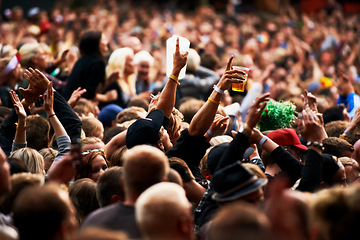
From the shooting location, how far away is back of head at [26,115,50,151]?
5.81 meters

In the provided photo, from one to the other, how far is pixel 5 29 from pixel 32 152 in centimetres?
873

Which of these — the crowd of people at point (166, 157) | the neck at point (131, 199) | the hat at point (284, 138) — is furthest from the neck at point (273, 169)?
the neck at point (131, 199)

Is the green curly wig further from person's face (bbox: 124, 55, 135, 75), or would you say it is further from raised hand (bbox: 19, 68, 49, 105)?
person's face (bbox: 124, 55, 135, 75)

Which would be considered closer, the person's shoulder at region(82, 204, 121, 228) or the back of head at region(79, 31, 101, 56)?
the person's shoulder at region(82, 204, 121, 228)

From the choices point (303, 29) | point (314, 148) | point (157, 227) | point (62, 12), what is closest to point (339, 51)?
point (303, 29)

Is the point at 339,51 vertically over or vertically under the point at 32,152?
under

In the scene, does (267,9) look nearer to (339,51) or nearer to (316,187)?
(339,51)

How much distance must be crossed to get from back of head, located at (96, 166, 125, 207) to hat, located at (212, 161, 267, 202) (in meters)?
0.71

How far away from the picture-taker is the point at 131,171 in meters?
3.66

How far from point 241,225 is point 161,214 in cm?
58

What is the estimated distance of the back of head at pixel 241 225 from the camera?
2549 mm

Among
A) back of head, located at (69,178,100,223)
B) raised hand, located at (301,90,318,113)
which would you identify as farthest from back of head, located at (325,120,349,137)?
back of head, located at (69,178,100,223)

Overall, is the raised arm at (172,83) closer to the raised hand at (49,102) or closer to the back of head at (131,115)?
the raised hand at (49,102)

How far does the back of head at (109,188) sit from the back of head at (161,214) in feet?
3.11
